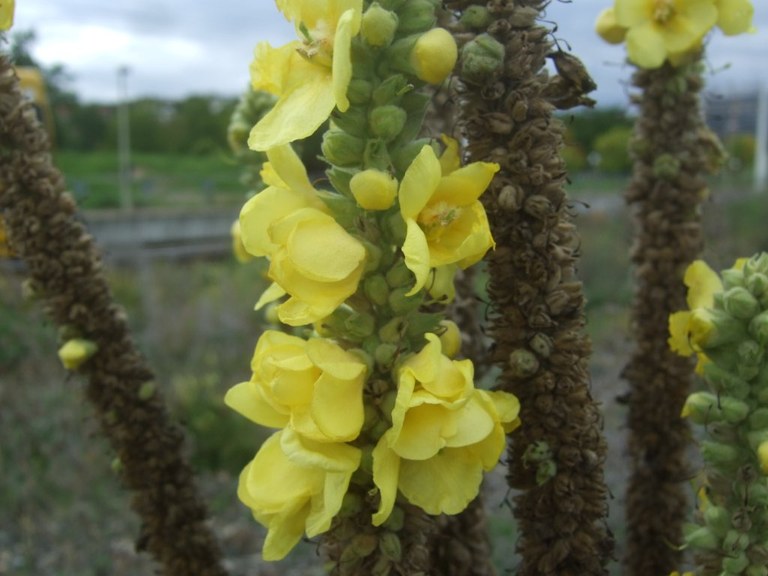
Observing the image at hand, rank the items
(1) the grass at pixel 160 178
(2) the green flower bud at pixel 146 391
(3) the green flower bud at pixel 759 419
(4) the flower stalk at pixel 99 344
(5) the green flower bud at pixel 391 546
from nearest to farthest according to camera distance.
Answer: (5) the green flower bud at pixel 391 546 < (3) the green flower bud at pixel 759 419 < (4) the flower stalk at pixel 99 344 < (2) the green flower bud at pixel 146 391 < (1) the grass at pixel 160 178

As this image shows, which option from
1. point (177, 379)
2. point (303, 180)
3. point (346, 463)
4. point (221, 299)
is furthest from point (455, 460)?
point (221, 299)

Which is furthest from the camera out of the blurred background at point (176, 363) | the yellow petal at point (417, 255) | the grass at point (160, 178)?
the grass at point (160, 178)

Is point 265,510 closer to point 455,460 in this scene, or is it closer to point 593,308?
point 455,460

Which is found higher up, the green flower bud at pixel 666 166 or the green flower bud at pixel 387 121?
the green flower bud at pixel 387 121

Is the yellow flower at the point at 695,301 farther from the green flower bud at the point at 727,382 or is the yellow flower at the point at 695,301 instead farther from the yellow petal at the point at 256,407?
the yellow petal at the point at 256,407

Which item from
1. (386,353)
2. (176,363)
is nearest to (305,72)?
(386,353)

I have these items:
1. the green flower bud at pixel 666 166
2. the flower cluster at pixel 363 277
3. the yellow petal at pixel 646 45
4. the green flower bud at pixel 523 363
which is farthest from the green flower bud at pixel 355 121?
the green flower bud at pixel 666 166

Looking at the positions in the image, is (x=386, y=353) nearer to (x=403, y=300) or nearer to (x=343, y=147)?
(x=403, y=300)
